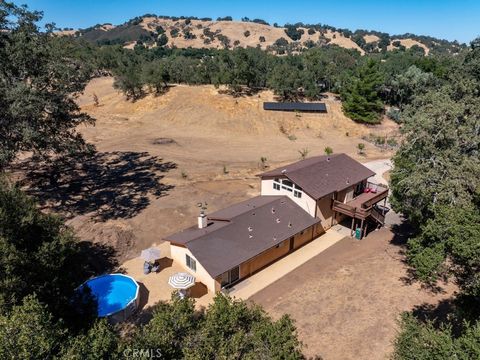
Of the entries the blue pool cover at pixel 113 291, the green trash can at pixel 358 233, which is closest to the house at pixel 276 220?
the green trash can at pixel 358 233

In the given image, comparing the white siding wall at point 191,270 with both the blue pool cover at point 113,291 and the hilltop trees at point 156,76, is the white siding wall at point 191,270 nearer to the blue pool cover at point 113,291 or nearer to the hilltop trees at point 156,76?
the blue pool cover at point 113,291

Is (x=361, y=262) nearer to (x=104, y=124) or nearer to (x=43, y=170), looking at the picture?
(x=43, y=170)

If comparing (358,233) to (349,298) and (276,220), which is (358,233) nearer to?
(276,220)

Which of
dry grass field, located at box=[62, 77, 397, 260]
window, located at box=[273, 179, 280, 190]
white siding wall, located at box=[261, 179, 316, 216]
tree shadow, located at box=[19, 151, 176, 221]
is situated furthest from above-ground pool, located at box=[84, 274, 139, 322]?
A: window, located at box=[273, 179, 280, 190]

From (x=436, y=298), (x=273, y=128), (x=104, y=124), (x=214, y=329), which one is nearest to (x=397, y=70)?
(x=273, y=128)

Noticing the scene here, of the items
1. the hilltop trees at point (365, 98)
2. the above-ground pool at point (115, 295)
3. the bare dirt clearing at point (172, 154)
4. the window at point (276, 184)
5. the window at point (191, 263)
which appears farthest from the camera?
the hilltop trees at point (365, 98)

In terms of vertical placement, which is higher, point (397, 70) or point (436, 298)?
point (397, 70)

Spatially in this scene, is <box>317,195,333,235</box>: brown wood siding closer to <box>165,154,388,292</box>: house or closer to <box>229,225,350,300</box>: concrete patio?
<box>165,154,388,292</box>: house
